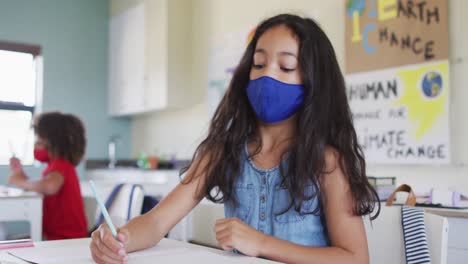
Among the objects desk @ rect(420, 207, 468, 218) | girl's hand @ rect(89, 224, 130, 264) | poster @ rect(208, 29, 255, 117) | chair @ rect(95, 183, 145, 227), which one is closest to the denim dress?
girl's hand @ rect(89, 224, 130, 264)

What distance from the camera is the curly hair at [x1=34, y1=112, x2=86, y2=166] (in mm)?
2906

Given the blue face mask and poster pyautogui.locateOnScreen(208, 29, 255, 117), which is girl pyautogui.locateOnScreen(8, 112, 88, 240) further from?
the blue face mask

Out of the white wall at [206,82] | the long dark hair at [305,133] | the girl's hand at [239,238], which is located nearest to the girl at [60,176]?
the white wall at [206,82]

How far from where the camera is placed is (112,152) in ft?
19.2

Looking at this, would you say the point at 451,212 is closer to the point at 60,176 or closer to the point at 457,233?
the point at 457,233

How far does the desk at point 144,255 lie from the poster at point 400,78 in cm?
205

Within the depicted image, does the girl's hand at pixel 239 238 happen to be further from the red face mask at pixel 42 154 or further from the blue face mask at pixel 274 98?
the red face mask at pixel 42 154

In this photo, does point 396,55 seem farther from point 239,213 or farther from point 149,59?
point 149,59

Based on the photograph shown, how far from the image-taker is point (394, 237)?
1.09m

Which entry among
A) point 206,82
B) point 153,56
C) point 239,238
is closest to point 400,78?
point 206,82

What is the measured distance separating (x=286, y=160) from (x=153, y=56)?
3926 millimetres

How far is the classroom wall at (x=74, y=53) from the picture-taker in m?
5.46

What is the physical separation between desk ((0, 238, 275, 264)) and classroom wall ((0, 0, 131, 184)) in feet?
15.4

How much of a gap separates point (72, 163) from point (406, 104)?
1865mm
